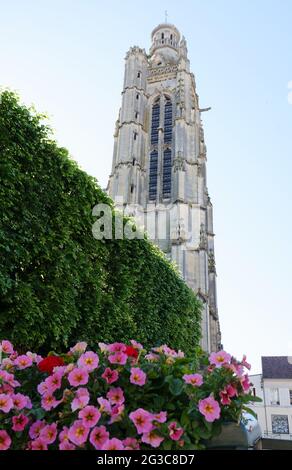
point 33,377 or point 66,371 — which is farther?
point 33,377

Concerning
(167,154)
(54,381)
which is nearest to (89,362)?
(54,381)

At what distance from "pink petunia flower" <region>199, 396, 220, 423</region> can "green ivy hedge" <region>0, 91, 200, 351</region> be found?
5140mm

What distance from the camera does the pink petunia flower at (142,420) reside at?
2.18 meters

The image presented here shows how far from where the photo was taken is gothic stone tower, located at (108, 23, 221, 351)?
111 feet

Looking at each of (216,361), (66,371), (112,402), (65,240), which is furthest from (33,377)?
(65,240)

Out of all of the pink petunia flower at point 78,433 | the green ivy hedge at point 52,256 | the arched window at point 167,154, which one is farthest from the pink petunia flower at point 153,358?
the arched window at point 167,154

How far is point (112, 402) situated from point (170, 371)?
447 millimetres

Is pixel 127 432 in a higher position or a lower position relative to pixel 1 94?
lower

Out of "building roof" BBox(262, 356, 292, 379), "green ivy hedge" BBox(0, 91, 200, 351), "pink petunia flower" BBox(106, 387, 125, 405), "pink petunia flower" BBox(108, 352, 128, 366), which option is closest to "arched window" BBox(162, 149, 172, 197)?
"building roof" BBox(262, 356, 292, 379)

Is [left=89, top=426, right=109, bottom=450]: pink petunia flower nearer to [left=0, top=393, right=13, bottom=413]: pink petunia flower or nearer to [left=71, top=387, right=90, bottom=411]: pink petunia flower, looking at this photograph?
[left=71, top=387, right=90, bottom=411]: pink petunia flower

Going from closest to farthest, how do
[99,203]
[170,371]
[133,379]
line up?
1. [133,379]
2. [170,371]
3. [99,203]
